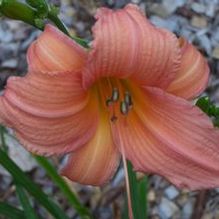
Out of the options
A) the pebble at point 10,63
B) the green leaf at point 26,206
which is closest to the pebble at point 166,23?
the pebble at point 10,63

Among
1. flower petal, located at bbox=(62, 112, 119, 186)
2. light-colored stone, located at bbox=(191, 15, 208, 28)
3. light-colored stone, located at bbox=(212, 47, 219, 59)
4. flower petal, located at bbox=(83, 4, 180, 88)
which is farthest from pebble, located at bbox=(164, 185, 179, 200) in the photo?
Answer: flower petal, located at bbox=(83, 4, 180, 88)

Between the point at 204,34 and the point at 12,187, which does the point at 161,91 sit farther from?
the point at 204,34

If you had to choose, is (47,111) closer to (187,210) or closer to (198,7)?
(187,210)

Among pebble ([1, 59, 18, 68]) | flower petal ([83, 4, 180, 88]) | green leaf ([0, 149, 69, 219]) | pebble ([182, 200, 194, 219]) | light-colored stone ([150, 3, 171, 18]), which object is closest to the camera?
flower petal ([83, 4, 180, 88])

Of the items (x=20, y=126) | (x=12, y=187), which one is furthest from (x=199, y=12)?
(x=20, y=126)

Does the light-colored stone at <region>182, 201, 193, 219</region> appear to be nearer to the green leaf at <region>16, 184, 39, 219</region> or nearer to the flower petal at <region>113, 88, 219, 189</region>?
the green leaf at <region>16, 184, 39, 219</region>

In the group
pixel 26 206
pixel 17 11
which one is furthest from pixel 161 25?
pixel 17 11
